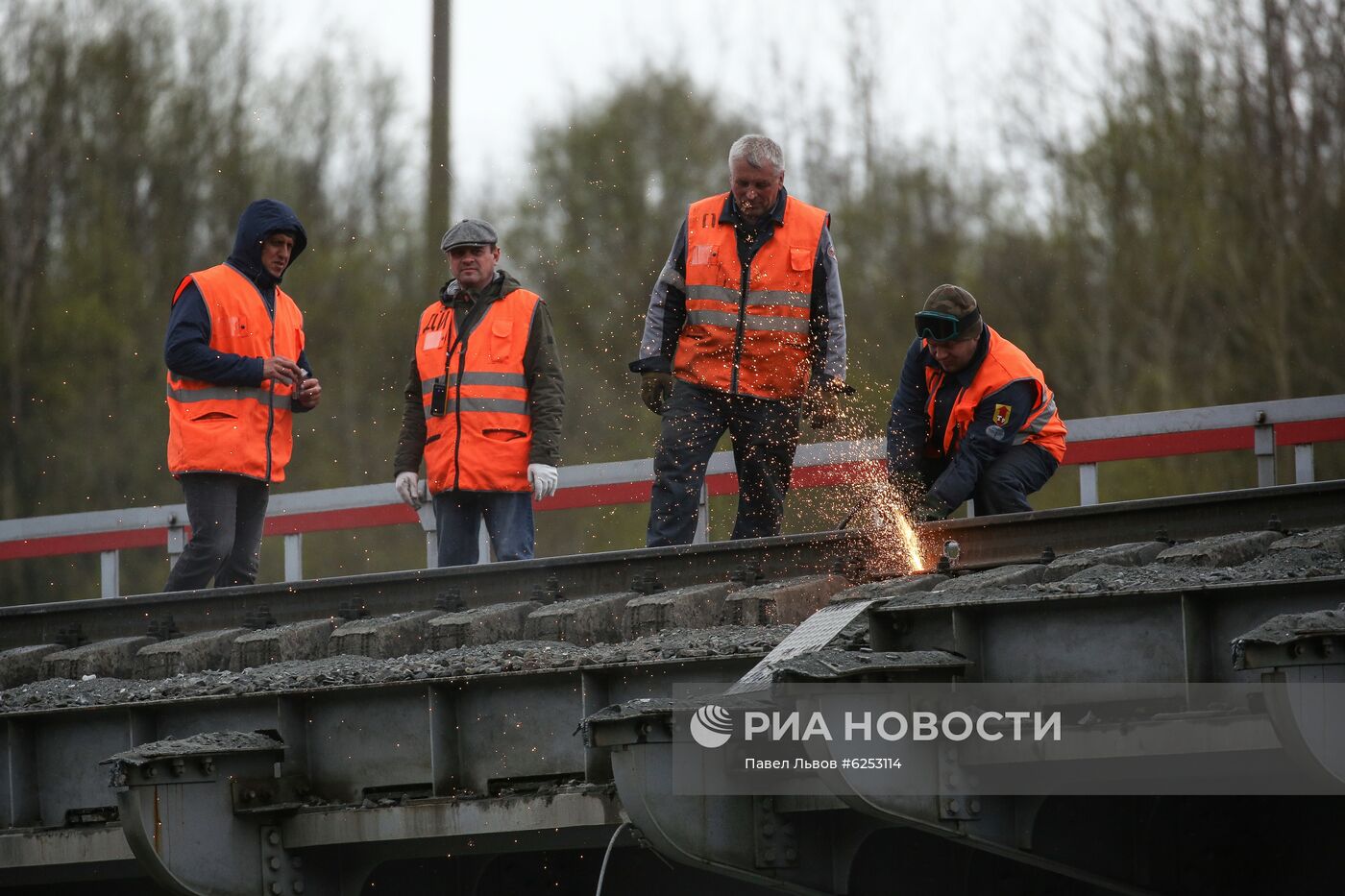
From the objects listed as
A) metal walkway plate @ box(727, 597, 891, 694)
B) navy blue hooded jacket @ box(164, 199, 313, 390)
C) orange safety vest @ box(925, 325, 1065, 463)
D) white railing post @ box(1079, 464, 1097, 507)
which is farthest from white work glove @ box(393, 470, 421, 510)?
metal walkway plate @ box(727, 597, 891, 694)

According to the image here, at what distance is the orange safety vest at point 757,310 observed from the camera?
8.85 m

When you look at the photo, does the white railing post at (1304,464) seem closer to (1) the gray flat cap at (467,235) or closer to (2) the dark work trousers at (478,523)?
(2) the dark work trousers at (478,523)

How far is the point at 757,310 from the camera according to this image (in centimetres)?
888

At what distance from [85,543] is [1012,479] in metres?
6.46

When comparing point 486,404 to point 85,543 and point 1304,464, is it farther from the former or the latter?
point 85,543

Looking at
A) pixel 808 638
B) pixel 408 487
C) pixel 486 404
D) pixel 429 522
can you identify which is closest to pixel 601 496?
pixel 429 522

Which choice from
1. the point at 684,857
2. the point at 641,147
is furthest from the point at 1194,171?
the point at 684,857

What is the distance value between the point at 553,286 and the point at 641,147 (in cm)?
226

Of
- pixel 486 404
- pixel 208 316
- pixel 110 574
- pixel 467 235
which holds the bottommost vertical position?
pixel 110 574

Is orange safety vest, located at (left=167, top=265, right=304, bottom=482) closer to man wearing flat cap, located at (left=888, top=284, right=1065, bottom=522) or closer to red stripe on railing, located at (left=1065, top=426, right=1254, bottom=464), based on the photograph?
man wearing flat cap, located at (left=888, top=284, right=1065, bottom=522)

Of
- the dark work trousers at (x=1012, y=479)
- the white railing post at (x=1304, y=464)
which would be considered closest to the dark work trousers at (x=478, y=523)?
the dark work trousers at (x=1012, y=479)

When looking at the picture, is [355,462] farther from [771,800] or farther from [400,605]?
[771,800]

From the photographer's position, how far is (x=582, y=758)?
638cm

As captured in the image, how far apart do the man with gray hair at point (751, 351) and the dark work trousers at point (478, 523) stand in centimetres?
70
